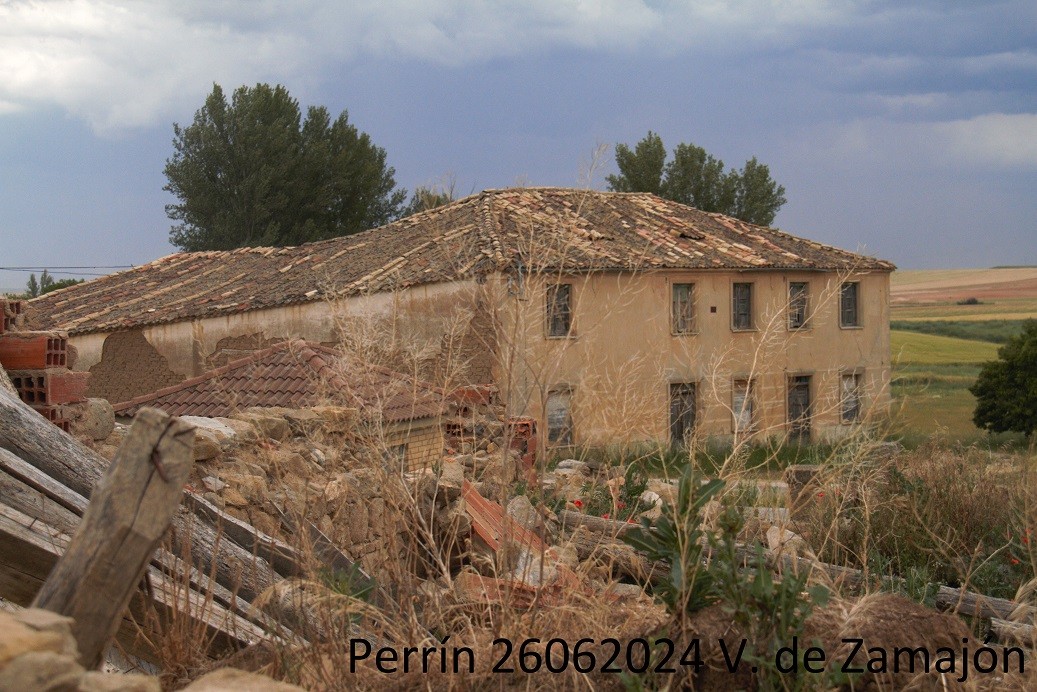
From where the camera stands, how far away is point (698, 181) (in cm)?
4044

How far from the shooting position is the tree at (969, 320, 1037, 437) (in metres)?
25.7

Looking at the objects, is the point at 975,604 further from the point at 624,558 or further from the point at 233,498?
the point at 233,498

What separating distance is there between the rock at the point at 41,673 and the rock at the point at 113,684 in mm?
51

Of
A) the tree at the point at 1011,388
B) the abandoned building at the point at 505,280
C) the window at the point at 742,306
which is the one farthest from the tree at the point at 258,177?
the tree at the point at 1011,388

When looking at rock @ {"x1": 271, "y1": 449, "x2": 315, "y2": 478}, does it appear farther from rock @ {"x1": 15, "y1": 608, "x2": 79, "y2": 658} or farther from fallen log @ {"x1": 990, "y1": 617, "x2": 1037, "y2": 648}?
fallen log @ {"x1": 990, "y1": 617, "x2": 1037, "y2": 648}

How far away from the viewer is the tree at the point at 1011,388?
84.4ft

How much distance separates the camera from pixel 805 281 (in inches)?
858

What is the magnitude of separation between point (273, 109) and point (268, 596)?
36.6 meters

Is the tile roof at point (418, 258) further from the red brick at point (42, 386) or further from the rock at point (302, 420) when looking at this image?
the red brick at point (42, 386)

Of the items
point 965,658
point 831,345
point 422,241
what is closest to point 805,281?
point 831,345

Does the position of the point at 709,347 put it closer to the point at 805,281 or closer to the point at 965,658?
the point at 805,281

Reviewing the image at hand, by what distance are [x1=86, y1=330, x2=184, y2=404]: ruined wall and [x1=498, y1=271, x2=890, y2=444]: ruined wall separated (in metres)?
8.68

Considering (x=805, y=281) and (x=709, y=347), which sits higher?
(x=805, y=281)

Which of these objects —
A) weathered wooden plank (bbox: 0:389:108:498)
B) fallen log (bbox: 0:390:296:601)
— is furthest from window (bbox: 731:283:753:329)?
weathered wooden plank (bbox: 0:389:108:498)
